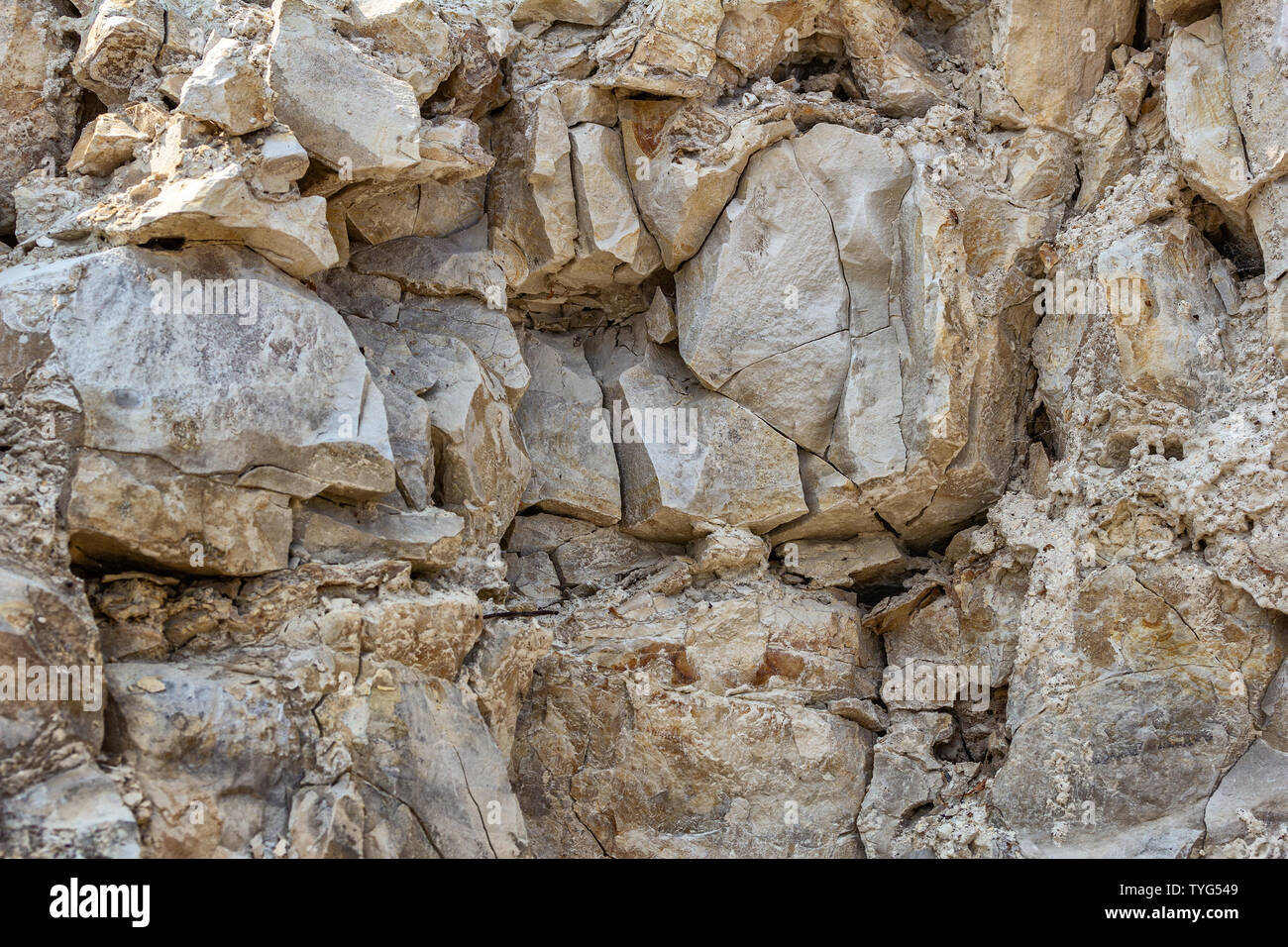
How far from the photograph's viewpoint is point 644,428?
7.43 m

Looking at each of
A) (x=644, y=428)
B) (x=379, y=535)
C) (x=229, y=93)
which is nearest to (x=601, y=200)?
(x=644, y=428)

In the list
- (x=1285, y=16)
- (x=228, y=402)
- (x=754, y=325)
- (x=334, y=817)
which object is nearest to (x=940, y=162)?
(x=754, y=325)

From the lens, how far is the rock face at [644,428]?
17.3 feet

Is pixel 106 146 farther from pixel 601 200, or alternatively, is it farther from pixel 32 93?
pixel 601 200

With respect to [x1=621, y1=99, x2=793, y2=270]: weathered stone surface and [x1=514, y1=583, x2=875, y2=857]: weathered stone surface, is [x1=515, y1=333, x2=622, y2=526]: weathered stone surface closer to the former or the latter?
[x1=514, y1=583, x2=875, y2=857]: weathered stone surface

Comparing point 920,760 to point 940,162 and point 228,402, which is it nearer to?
point 940,162

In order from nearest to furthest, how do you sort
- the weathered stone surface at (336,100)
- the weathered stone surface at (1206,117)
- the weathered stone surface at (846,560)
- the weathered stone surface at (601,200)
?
the weathered stone surface at (336,100), the weathered stone surface at (1206,117), the weathered stone surface at (601,200), the weathered stone surface at (846,560)

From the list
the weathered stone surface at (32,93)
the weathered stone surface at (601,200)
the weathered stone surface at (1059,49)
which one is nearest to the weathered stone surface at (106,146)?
the weathered stone surface at (32,93)

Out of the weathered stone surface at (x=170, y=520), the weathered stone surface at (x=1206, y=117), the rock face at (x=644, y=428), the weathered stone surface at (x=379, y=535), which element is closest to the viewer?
the weathered stone surface at (x=170, y=520)

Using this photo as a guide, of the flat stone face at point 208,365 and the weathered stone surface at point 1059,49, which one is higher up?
the weathered stone surface at point 1059,49

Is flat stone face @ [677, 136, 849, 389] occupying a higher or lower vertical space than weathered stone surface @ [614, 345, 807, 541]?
higher

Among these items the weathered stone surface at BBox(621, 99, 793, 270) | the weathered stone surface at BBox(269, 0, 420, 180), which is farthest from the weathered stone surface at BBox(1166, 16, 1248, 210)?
the weathered stone surface at BBox(269, 0, 420, 180)

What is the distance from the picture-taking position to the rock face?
527 cm

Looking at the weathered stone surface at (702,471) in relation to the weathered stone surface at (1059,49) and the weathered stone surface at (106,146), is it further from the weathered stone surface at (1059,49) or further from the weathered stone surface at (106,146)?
the weathered stone surface at (106,146)
